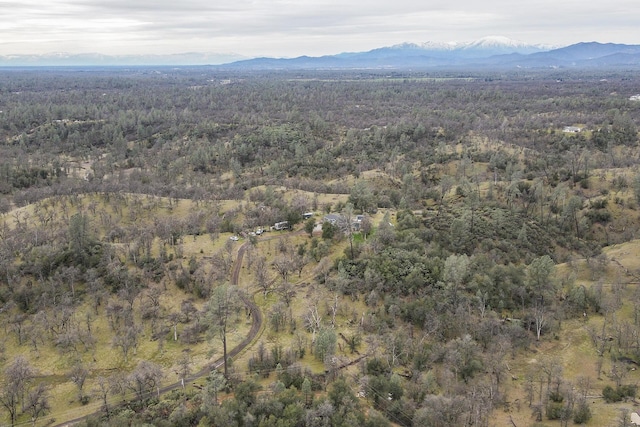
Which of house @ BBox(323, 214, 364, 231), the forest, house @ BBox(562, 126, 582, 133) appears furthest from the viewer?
house @ BBox(562, 126, 582, 133)

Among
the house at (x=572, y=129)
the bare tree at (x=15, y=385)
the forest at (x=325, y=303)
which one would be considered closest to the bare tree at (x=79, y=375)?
the forest at (x=325, y=303)

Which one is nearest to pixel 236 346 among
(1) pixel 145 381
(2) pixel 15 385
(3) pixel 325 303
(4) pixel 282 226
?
(1) pixel 145 381

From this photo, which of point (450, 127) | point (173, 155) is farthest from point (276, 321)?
point (450, 127)

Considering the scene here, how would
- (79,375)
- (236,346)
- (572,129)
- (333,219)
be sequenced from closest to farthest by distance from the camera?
(79,375)
(236,346)
(333,219)
(572,129)

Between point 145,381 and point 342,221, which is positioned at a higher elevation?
point 342,221

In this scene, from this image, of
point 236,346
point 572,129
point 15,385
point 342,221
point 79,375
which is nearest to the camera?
point 15,385

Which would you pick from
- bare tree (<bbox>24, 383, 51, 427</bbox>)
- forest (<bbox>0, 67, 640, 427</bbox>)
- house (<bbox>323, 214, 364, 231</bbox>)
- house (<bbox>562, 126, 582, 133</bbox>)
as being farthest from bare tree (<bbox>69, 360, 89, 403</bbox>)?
house (<bbox>562, 126, 582, 133</bbox>)

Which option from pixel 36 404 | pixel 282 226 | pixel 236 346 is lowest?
pixel 236 346

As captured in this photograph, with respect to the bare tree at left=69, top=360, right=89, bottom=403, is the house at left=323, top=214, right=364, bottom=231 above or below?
above

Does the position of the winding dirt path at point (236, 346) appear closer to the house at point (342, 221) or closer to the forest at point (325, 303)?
the forest at point (325, 303)

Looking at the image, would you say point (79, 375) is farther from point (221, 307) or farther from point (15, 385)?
point (221, 307)

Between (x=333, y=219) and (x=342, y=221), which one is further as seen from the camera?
(x=333, y=219)

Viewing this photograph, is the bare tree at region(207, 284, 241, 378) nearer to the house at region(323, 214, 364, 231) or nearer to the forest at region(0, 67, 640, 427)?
the forest at region(0, 67, 640, 427)
